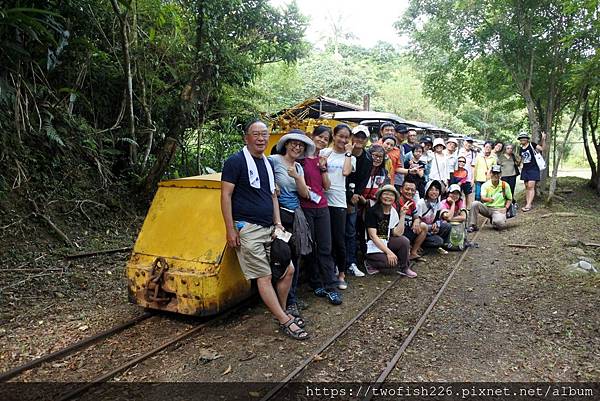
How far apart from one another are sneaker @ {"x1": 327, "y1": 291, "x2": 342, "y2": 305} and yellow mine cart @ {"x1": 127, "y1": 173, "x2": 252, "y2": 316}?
95 cm

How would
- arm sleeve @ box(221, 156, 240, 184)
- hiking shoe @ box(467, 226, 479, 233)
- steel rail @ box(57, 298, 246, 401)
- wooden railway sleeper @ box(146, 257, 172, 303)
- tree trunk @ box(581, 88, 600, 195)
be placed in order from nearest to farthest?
steel rail @ box(57, 298, 246, 401), arm sleeve @ box(221, 156, 240, 184), wooden railway sleeper @ box(146, 257, 172, 303), hiking shoe @ box(467, 226, 479, 233), tree trunk @ box(581, 88, 600, 195)

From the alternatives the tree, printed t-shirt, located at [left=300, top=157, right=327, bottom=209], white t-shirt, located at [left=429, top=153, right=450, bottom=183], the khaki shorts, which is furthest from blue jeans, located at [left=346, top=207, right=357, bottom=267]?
the tree

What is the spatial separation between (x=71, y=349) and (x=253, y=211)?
188 centimetres

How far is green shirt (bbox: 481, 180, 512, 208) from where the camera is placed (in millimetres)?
8773

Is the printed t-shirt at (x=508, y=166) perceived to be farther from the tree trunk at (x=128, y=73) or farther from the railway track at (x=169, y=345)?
the tree trunk at (x=128, y=73)

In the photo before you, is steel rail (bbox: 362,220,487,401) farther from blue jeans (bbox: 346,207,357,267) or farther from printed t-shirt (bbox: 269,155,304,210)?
printed t-shirt (bbox: 269,155,304,210)

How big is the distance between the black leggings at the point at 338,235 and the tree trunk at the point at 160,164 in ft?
13.8

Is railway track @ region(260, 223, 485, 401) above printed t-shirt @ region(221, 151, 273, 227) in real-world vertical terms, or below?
below

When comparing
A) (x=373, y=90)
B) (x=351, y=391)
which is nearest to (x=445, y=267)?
(x=351, y=391)

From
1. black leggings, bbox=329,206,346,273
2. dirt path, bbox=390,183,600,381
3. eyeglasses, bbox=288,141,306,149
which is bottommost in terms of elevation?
dirt path, bbox=390,183,600,381

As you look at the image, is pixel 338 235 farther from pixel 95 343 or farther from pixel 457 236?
pixel 457 236

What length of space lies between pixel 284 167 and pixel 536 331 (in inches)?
112

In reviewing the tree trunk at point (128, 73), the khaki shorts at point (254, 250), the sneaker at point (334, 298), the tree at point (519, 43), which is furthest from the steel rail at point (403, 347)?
the tree at point (519, 43)

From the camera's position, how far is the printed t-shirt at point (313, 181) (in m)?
4.76
